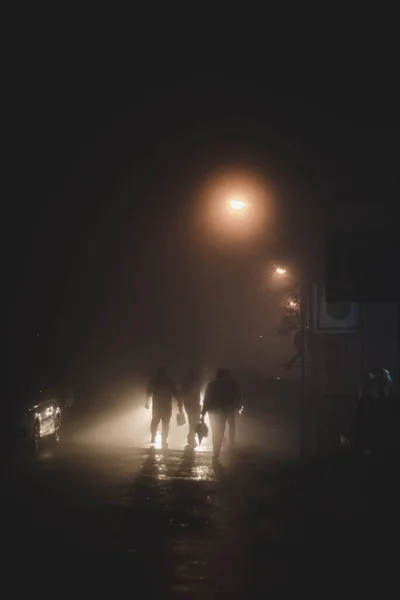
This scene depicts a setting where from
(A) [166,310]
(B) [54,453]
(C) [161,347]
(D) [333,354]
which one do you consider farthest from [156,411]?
(A) [166,310]

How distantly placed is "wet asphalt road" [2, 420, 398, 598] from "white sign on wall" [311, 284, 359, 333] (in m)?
3.80

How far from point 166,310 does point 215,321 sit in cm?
359

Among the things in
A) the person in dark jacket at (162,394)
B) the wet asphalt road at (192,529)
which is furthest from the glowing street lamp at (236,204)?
the wet asphalt road at (192,529)

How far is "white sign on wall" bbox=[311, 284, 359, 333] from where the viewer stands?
17719 mm

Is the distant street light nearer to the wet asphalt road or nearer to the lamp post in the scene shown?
the lamp post

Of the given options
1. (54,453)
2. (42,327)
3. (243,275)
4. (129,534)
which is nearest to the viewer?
(129,534)

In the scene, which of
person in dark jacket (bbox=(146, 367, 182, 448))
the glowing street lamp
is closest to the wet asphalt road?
person in dark jacket (bbox=(146, 367, 182, 448))

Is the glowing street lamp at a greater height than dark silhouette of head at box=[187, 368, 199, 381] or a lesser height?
greater

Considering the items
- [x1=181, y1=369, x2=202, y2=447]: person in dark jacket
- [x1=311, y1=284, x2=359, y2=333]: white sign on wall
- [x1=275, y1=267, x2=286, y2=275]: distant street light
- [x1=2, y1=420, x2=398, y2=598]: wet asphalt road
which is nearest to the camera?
[x1=2, y1=420, x2=398, y2=598]: wet asphalt road

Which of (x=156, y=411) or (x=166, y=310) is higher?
(x=166, y=310)

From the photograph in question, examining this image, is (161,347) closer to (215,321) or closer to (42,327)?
(215,321)

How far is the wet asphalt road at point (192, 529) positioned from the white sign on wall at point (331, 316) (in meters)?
3.80

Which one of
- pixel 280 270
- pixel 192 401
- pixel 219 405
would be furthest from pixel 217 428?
pixel 280 270

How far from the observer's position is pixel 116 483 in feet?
41.8
